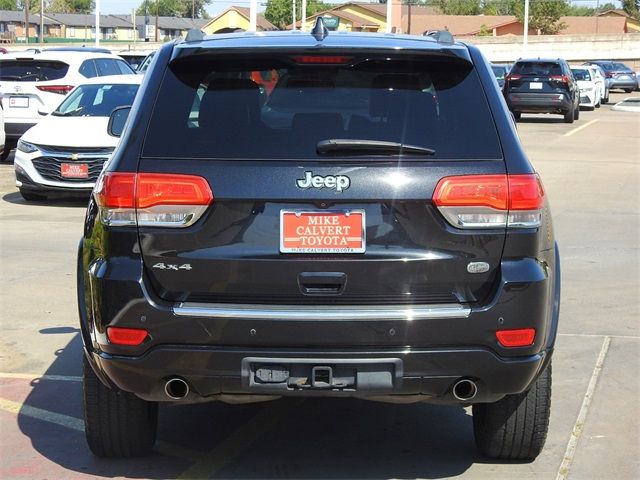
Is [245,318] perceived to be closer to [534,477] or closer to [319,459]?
[319,459]

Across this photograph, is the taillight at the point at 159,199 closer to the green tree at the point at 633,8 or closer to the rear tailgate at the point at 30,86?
the rear tailgate at the point at 30,86

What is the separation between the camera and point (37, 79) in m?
18.9

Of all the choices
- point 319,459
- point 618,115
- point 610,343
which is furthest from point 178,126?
point 618,115

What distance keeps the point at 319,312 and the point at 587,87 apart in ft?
114

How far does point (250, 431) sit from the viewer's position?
5605mm

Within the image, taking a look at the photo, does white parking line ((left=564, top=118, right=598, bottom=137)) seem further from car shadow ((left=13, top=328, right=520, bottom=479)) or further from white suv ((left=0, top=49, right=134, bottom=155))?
car shadow ((left=13, top=328, right=520, bottom=479))

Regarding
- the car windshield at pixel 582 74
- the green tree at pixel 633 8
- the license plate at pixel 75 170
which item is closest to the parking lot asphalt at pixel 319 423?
the license plate at pixel 75 170

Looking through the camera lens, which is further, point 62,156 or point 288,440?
point 62,156

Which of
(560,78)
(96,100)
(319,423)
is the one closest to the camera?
(319,423)

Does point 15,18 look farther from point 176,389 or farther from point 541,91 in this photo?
point 176,389

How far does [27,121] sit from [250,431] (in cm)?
1375

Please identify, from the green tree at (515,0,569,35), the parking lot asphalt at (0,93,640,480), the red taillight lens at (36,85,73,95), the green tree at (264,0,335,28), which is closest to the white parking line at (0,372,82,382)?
the parking lot asphalt at (0,93,640,480)

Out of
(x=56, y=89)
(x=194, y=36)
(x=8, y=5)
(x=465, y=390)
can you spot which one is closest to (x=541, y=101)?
(x=56, y=89)

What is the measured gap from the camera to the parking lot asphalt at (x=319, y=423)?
505cm
